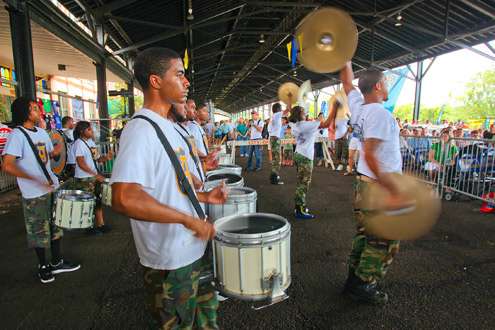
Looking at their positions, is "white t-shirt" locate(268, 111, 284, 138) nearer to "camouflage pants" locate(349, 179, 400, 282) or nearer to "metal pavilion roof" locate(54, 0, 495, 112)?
"metal pavilion roof" locate(54, 0, 495, 112)

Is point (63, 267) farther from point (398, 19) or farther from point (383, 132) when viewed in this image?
point (398, 19)

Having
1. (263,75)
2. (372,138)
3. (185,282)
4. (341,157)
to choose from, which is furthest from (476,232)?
(263,75)

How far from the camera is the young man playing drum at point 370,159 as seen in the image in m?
2.49

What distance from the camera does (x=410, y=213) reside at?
2.10 m

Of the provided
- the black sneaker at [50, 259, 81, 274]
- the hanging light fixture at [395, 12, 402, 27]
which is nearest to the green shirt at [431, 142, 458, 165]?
the hanging light fixture at [395, 12, 402, 27]

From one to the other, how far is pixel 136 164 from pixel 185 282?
640 mm

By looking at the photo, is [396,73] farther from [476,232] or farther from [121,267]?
[121,267]

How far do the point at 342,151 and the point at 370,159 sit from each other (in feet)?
31.2

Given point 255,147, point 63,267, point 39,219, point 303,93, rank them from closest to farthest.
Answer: point 39,219
point 63,267
point 303,93
point 255,147

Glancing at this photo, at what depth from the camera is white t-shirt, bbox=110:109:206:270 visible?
124cm

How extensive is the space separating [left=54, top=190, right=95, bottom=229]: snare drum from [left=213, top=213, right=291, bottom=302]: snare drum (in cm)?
209

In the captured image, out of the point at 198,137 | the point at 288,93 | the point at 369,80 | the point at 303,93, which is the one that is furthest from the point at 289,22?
the point at 369,80

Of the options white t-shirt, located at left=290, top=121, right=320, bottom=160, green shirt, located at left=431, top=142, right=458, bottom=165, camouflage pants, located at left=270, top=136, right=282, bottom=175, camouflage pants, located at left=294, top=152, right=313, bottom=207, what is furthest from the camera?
camouflage pants, located at left=270, top=136, right=282, bottom=175

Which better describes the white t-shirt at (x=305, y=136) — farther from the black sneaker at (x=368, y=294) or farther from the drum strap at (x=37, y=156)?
the drum strap at (x=37, y=156)
